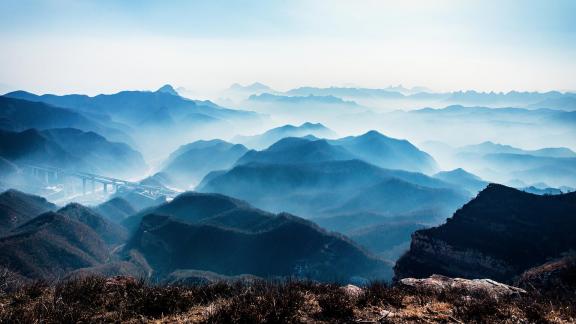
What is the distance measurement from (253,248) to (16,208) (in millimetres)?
87016

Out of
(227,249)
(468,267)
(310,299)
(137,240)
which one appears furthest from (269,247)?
(310,299)

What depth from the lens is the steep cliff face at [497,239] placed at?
49469mm

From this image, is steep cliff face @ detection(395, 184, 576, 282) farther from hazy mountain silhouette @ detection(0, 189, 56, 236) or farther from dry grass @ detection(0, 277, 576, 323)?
hazy mountain silhouette @ detection(0, 189, 56, 236)

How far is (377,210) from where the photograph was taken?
174m

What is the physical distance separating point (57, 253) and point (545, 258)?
97303 millimetres

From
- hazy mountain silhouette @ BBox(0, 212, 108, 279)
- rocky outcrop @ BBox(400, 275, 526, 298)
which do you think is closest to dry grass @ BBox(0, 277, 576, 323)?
rocky outcrop @ BBox(400, 275, 526, 298)

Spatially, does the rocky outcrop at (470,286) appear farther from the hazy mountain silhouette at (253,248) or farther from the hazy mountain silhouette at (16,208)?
the hazy mountain silhouette at (16,208)

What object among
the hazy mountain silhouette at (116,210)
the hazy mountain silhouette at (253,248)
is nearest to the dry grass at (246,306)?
the hazy mountain silhouette at (253,248)

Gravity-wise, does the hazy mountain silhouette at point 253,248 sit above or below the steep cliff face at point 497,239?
below

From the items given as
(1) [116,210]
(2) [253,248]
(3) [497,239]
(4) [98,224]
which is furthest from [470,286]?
(1) [116,210]

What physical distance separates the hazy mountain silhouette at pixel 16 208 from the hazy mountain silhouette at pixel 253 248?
3896 cm

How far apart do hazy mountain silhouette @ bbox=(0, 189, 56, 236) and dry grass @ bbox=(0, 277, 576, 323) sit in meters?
126

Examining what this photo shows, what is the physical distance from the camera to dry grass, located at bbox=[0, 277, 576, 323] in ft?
24.4

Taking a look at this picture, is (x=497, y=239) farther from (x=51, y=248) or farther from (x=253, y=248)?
(x=51, y=248)
